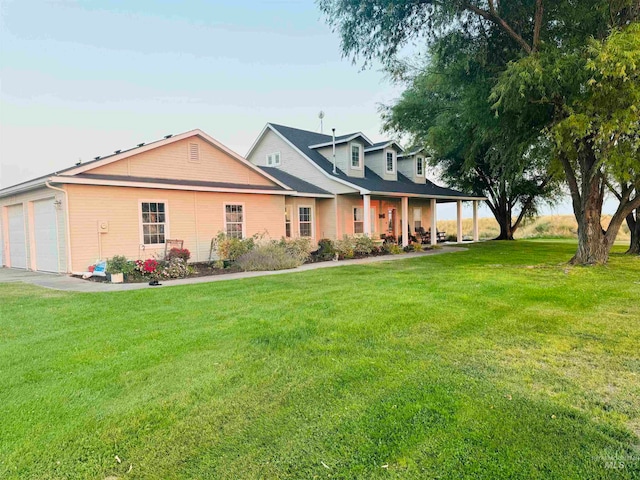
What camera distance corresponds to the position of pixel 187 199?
43.2ft

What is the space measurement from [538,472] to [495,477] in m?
0.25

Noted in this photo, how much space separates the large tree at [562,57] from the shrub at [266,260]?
6.42m

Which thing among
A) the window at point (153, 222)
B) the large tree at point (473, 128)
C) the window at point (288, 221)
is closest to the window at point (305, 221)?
the window at point (288, 221)

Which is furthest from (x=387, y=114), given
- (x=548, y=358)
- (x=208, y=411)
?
(x=208, y=411)

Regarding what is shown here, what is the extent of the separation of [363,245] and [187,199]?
709cm

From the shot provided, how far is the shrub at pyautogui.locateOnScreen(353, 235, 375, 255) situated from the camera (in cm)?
1596

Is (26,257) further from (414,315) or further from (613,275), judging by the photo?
(613,275)

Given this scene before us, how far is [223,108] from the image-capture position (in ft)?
70.9

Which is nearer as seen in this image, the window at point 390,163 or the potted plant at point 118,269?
the potted plant at point 118,269

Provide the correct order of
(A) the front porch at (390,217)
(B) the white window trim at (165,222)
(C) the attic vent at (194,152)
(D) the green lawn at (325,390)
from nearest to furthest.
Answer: (D) the green lawn at (325,390), (B) the white window trim at (165,222), (C) the attic vent at (194,152), (A) the front porch at (390,217)

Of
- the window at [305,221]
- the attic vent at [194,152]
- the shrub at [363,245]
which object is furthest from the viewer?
the window at [305,221]

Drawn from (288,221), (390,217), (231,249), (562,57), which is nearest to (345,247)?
(288,221)

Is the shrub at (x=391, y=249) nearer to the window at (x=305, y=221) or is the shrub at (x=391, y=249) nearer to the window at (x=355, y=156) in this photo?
the window at (x=305, y=221)

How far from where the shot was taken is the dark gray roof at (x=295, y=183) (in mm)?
17047
